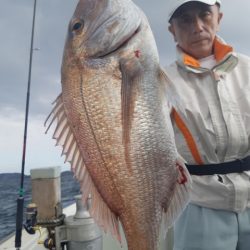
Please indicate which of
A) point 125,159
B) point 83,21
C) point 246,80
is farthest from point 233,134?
point 83,21

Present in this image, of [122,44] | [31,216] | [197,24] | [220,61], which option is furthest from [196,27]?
[31,216]

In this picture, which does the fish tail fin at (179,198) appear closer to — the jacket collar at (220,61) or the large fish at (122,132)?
the large fish at (122,132)

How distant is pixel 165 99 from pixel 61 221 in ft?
8.28

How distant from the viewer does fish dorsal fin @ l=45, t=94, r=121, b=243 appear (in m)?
1.62

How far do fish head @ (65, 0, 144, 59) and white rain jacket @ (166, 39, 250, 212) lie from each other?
0.62 metres

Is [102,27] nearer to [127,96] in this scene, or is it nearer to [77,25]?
[77,25]

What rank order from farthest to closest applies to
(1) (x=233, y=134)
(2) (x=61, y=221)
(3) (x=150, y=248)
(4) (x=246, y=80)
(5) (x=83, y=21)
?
1. (2) (x=61, y=221)
2. (4) (x=246, y=80)
3. (1) (x=233, y=134)
4. (5) (x=83, y=21)
5. (3) (x=150, y=248)

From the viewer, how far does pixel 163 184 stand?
5.49ft

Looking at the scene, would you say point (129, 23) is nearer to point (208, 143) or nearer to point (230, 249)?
point (208, 143)

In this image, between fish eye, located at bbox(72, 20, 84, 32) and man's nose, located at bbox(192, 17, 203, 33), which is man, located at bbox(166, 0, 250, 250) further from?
fish eye, located at bbox(72, 20, 84, 32)

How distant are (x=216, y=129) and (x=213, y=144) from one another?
9cm

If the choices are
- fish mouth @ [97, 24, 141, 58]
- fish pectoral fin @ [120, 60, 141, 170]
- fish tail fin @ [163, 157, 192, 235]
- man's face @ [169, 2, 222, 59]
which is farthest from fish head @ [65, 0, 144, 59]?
man's face @ [169, 2, 222, 59]

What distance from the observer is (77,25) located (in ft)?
5.72

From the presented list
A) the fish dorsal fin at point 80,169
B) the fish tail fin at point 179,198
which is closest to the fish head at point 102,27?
the fish dorsal fin at point 80,169
